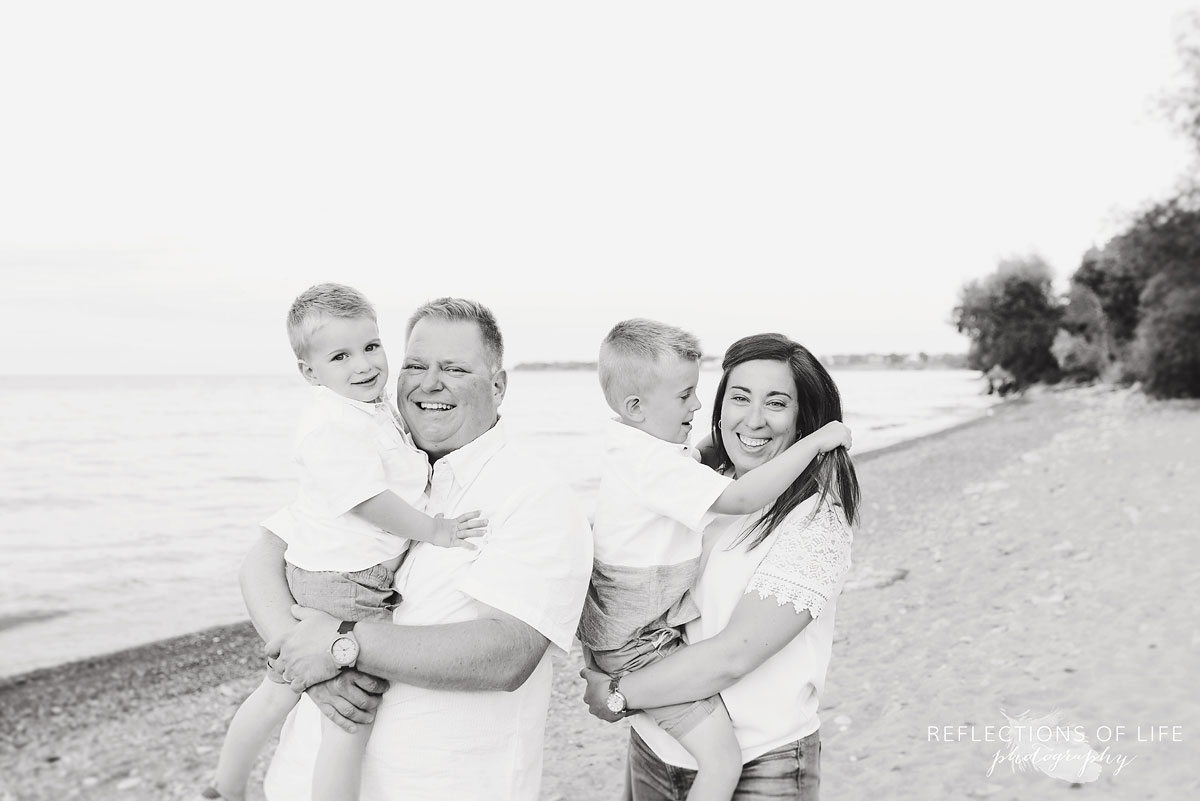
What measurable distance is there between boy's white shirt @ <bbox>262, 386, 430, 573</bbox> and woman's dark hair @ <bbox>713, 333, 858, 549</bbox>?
3.46 feet

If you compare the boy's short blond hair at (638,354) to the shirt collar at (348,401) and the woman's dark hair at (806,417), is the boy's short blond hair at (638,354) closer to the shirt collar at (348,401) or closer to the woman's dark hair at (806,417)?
the woman's dark hair at (806,417)

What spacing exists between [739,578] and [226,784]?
6.19 ft

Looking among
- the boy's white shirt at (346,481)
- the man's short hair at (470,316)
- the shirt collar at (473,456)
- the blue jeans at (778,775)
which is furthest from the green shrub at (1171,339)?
the boy's white shirt at (346,481)

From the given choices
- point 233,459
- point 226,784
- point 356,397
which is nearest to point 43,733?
point 226,784

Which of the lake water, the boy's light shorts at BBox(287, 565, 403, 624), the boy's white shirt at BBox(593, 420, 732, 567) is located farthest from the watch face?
the lake water

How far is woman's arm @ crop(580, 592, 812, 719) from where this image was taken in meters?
2.41

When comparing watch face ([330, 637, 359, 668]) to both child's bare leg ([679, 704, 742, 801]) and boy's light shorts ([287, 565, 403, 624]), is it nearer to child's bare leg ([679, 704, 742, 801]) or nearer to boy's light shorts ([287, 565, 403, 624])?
boy's light shorts ([287, 565, 403, 624])

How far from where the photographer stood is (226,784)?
2.93 m

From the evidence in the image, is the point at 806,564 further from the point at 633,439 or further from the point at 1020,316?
the point at 1020,316

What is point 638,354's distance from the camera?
2.90 m

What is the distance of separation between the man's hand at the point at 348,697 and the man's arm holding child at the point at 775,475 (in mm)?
1119

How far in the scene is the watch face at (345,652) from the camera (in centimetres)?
230

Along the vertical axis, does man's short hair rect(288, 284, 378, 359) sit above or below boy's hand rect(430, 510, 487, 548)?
above

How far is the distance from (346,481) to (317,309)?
71 centimetres
